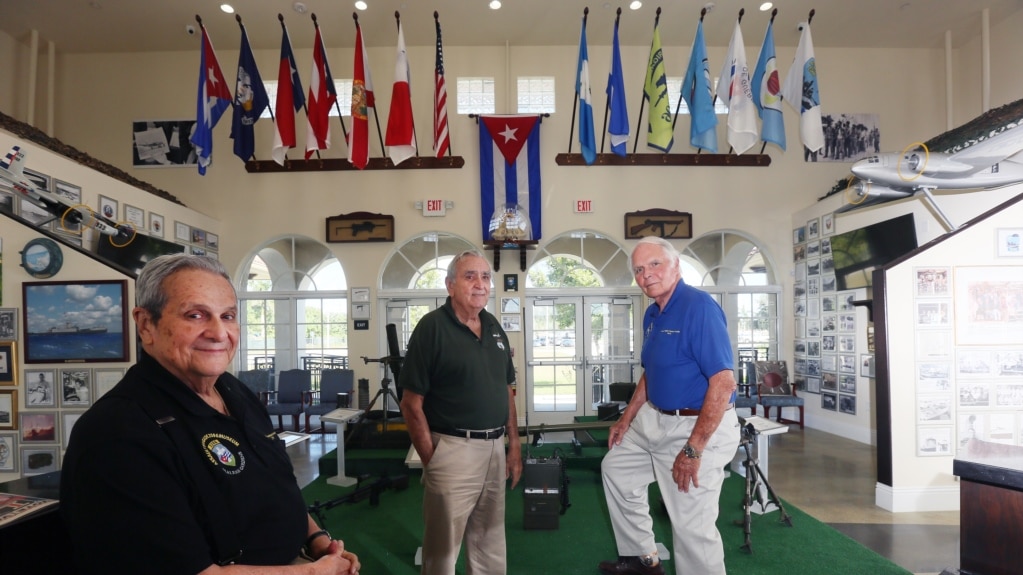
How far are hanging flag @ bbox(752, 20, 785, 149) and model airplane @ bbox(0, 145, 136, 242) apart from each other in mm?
7544

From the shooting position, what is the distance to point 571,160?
25.7 feet

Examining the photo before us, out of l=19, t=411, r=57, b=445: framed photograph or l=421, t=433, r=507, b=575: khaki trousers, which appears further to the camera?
l=19, t=411, r=57, b=445: framed photograph

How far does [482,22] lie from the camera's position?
24.6ft

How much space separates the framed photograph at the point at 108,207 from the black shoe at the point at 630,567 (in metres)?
6.18

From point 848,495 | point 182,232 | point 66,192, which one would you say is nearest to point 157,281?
point 848,495

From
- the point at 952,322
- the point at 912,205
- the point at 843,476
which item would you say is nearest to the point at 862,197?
the point at 952,322

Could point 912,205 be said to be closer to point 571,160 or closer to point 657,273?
point 571,160

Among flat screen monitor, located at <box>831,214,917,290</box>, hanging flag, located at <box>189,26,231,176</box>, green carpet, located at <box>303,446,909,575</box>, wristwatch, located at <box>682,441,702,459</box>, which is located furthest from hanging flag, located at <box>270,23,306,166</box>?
flat screen monitor, located at <box>831,214,917,290</box>

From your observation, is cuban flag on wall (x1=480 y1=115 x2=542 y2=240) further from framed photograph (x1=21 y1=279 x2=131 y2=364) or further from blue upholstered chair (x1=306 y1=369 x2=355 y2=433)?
framed photograph (x1=21 y1=279 x2=131 y2=364)

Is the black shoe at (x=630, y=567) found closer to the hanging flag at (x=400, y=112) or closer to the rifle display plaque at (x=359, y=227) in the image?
the hanging flag at (x=400, y=112)

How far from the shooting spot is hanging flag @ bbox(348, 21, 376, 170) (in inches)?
259

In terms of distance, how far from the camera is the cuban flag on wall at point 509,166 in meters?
7.62

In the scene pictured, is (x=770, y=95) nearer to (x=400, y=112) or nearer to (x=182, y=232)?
(x=400, y=112)

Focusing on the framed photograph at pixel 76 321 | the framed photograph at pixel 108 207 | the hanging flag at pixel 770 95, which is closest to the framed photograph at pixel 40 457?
the framed photograph at pixel 76 321
